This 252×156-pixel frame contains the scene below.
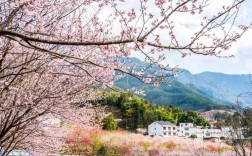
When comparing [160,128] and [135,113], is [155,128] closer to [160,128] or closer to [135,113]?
→ [160,128]

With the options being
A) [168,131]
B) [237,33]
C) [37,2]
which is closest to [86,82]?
[37,2]

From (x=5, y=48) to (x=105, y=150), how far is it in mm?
18442

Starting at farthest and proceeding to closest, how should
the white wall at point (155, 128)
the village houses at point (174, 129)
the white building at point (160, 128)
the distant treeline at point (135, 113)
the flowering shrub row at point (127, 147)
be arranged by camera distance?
the village houses at point (174, 129)
the white building at point (160, 128)
the white wall at point (155, 128)
the distant treeline at point (135, 113)
the flowering shrub row at point (127, 147)

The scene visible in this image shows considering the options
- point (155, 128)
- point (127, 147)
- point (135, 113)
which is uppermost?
point (135, 113)

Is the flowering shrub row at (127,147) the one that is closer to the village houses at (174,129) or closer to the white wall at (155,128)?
the village houses at (174,129)

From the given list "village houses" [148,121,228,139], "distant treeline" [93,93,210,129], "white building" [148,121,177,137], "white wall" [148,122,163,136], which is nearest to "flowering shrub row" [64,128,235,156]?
"distant treeline" [93,93,210,129]

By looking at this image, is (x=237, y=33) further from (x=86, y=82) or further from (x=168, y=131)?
(x=168, y=131)

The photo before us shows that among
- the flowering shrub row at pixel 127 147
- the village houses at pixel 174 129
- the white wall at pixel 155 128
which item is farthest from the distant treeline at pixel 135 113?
the flowering shrub row at pixel 127 147

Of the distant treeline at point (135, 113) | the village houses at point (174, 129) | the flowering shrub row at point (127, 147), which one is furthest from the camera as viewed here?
the village houses at point (174, 129)

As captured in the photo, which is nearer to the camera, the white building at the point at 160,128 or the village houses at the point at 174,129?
the white building at the point at 160,128

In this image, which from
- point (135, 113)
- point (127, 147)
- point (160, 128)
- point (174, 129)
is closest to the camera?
point (127, 147)

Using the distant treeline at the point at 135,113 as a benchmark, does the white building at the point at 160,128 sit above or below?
below

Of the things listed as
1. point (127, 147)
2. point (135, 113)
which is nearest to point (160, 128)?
point (135, 113)

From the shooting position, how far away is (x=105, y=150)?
2195 cm
